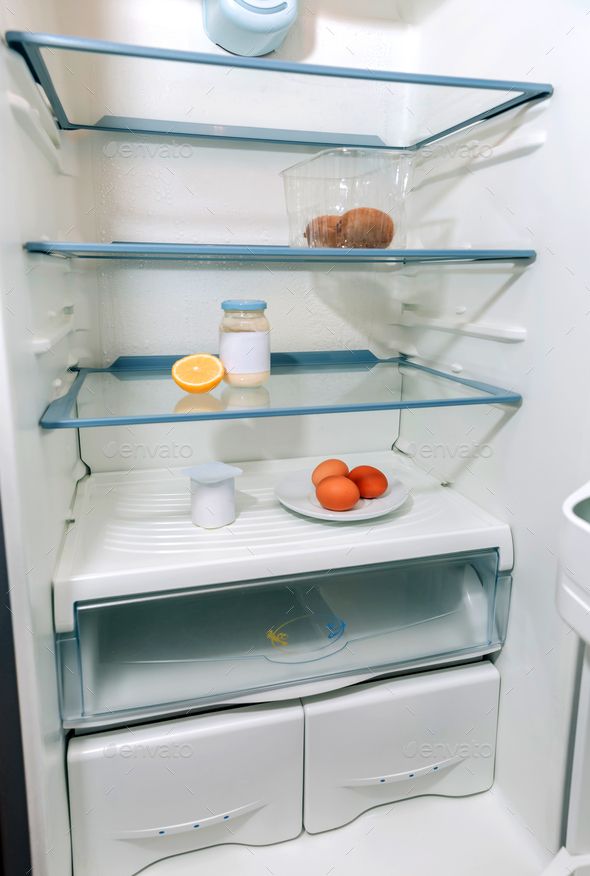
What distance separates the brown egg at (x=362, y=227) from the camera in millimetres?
1174

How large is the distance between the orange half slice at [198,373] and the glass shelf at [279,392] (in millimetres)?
31

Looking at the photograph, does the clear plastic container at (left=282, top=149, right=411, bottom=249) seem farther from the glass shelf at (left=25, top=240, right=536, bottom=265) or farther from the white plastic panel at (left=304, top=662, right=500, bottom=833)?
the white plastic panel at (left=304, top=662, right=500, bottom=833)

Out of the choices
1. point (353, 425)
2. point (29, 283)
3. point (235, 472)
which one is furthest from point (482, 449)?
point (29, 283)

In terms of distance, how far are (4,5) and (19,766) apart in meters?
1.01

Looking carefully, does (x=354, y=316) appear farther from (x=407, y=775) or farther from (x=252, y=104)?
(x=407, y=775)

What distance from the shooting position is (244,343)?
3.98 ft

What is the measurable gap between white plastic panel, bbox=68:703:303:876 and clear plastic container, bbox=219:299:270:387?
0.60 m

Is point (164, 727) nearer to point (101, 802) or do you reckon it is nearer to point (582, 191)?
point (101, 802)

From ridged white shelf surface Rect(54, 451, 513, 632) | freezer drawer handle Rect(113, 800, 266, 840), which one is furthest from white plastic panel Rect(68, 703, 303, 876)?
ridged white shelf surface Rect(54, 451, 513, 632)

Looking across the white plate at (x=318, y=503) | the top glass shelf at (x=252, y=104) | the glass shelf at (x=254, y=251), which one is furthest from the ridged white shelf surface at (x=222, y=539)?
the top glass shelf at (x=252, y=104)

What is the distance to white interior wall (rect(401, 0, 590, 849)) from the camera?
3.40 feet

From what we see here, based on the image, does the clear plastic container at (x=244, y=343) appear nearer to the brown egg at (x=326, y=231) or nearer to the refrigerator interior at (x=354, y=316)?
the brown egg at (x=326, y=231)

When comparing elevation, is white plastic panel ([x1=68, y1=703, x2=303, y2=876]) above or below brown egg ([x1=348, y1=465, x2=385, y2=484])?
below

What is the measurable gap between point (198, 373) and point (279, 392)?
20 centimetres
